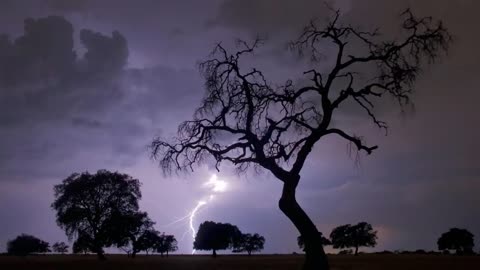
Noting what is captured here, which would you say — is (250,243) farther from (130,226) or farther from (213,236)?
(130,226)

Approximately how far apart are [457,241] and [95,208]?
7849 cm

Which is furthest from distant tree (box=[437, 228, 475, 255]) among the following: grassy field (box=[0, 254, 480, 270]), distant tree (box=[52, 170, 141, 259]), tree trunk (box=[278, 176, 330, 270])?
tree trunk (box=[278, 176, 330, 270])

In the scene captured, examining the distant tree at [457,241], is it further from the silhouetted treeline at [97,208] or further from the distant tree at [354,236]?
the silhouetted treeline at [97,208]

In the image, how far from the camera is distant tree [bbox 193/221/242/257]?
108m

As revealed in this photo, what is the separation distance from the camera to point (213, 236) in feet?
354

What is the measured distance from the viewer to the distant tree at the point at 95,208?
64062mm

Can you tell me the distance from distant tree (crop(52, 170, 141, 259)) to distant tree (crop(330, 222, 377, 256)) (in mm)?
60410

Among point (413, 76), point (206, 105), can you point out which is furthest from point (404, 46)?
point (206, 105)

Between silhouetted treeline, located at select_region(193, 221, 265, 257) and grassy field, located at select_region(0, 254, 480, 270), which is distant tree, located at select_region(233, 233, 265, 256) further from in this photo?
grassy field, located at select_region(0, 254, 480, 270)

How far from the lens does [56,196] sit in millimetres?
66125

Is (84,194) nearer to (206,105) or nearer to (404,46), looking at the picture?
(206,105)

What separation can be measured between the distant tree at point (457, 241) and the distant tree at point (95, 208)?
74.3 meters

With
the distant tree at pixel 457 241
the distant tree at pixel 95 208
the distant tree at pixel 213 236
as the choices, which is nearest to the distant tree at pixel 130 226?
the distant tree at pixel 95 208

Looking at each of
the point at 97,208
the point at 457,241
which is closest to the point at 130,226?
the point at 97,208
